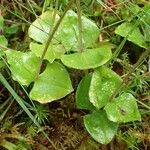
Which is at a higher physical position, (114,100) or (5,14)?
(5,14)

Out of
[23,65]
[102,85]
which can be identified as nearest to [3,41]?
[23,65]

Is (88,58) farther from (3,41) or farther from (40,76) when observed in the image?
(3,41)

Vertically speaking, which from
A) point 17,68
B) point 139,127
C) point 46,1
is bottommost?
point 139,127

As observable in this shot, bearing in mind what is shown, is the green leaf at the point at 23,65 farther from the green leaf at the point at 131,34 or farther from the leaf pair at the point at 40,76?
the green leaf at the point at 131,34

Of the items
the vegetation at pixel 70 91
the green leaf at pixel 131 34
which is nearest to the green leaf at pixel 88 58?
the vegetation at pixel 70 91

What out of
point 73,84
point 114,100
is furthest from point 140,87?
point 73,84

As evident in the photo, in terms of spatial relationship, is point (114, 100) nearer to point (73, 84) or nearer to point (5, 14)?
point (73, 84)

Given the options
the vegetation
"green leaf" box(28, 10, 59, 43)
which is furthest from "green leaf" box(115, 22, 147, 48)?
"green leaf" box(28, 10, 59, 43)
